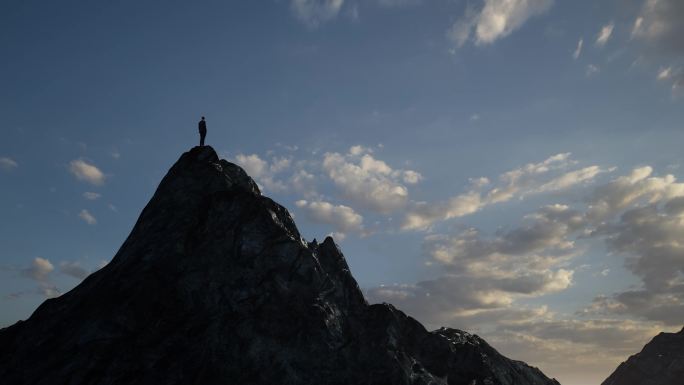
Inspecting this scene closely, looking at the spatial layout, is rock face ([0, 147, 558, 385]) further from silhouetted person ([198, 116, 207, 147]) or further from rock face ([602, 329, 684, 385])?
rock face ([602, 329, 684, 385])

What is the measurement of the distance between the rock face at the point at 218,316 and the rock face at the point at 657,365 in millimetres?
114633

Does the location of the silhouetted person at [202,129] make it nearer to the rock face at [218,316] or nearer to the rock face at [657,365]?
the rock face at [218,316]

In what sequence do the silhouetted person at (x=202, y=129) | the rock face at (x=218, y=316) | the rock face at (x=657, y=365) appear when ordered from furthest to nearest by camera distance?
1. the rock face at (x=657, y=365)
2. the silhouetted person at (x=202, y=129)
3. the rock face at (x=218, y=316)

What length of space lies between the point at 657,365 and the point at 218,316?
149186 millimetres

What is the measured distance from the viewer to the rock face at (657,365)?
446 feet

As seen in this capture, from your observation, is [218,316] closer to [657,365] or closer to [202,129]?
[202,129]

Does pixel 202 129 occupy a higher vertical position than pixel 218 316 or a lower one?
higher

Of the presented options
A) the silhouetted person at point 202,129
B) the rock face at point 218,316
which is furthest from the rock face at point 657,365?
the silhouetted person at point 202,129

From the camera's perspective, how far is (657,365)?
465ft

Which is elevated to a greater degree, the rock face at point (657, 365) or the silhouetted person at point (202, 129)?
the silhouetted person at point (202, 129)

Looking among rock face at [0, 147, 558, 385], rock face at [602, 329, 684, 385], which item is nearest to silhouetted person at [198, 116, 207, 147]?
rock face at [0, 147, 558, 385]

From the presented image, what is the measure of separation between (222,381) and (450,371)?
26769 millimetres

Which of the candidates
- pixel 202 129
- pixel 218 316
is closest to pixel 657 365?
pixel 218 316

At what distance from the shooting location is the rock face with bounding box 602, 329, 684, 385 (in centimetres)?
13600
